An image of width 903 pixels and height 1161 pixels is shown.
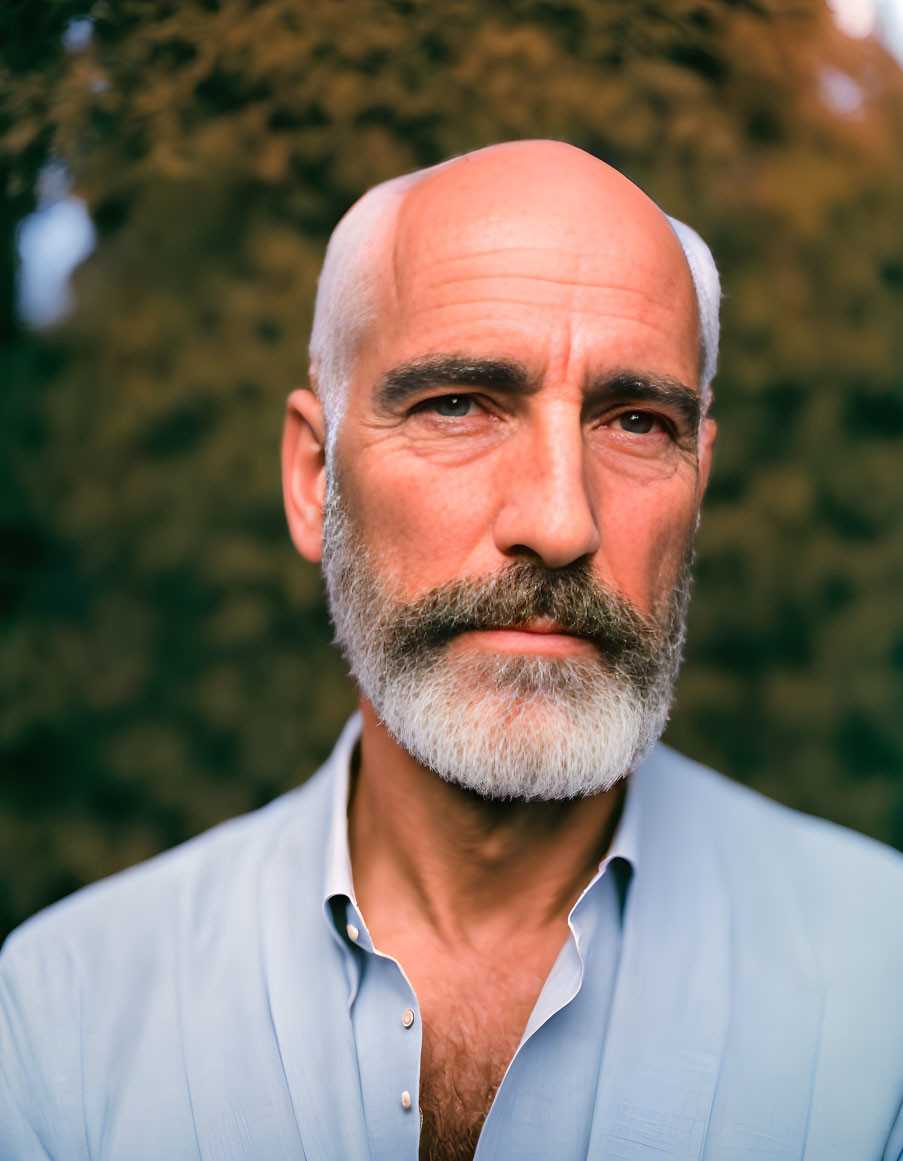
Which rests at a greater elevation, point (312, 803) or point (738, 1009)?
point (312, 803)

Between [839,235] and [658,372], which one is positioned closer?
[658,372]

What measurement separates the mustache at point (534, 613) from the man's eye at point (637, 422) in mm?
204

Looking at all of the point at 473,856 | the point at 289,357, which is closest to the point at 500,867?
the point at 473,856

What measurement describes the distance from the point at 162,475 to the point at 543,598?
99cm

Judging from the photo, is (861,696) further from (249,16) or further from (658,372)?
(249,16)

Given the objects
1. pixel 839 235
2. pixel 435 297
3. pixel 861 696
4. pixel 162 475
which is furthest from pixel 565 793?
pixel 839 235

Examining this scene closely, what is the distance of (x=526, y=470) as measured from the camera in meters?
1.09

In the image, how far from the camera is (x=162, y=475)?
1.82 meters

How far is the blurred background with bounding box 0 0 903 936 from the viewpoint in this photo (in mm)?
1521

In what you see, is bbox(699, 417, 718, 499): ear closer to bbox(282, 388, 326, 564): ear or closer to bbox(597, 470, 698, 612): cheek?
bbox(597, 470, 698, 612): cheek

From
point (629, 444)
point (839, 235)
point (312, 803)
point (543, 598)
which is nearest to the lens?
point (543, 598)

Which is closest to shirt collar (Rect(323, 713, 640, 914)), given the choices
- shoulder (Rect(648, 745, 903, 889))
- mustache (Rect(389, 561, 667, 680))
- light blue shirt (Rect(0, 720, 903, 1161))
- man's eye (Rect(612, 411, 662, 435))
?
light blue shirt (Rect(0, 720, 903, 1161))

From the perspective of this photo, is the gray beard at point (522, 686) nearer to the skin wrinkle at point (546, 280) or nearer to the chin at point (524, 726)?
the chin at point (524, 726)

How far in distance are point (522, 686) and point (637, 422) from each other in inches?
14.1
